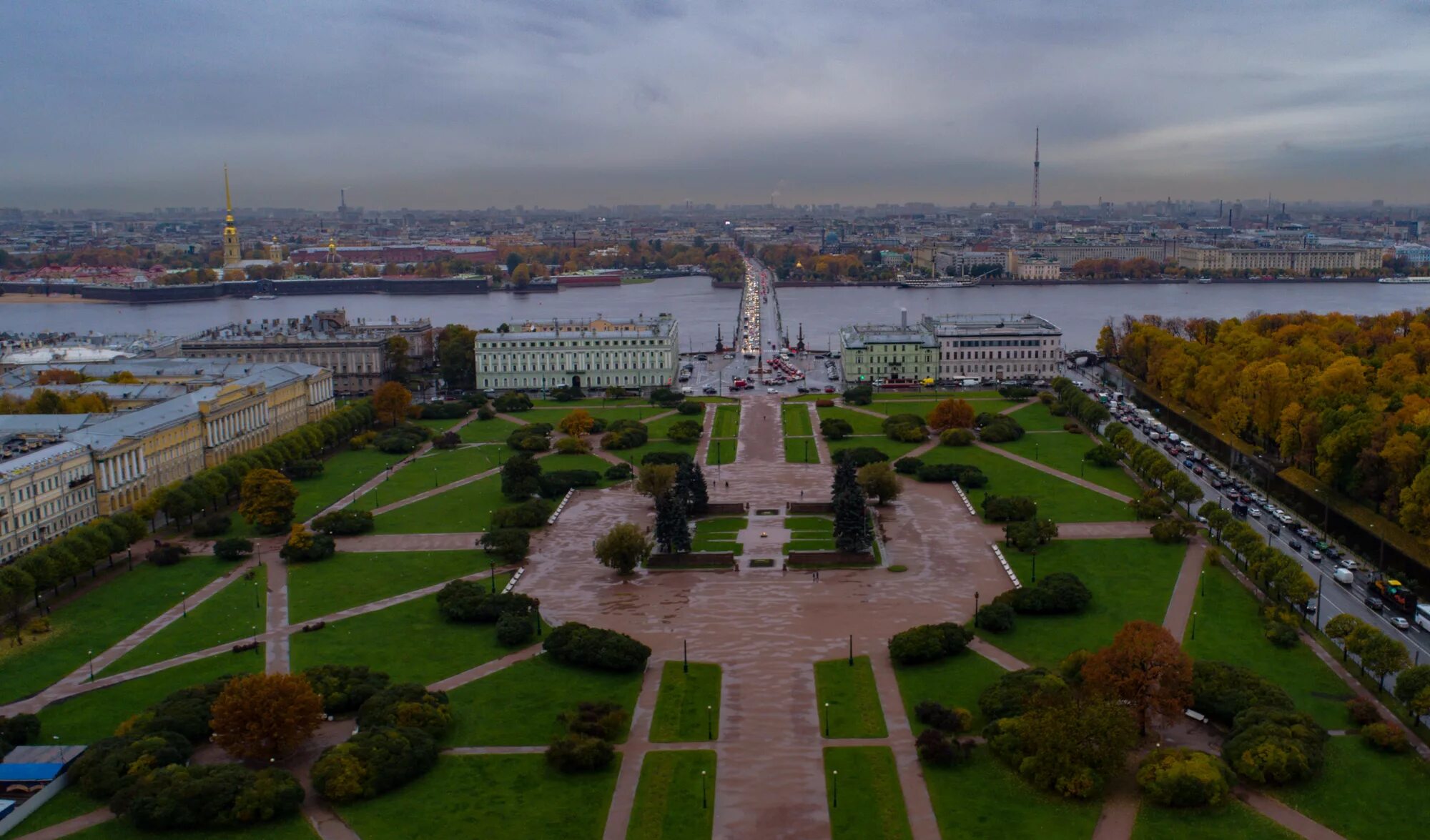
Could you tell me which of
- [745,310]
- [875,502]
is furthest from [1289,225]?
[875,502]

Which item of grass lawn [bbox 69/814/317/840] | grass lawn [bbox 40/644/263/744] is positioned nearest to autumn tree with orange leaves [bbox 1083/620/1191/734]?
grass lawn [bbox 69/814/317/840]

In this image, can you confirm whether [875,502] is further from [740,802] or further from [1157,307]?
[1157,307]

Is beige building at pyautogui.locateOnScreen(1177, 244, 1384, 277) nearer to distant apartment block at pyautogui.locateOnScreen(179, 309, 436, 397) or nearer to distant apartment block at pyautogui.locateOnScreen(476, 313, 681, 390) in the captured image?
distant apartment block at pyautogui.locateOnScreen(476, 313, 681, 390)

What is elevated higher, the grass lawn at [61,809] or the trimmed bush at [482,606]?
the trimmed bush at [482,606]

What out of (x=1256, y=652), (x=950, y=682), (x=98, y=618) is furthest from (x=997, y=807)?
(x=98, y=618)

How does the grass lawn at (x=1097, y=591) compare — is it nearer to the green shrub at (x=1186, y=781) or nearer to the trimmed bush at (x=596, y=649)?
the green shrub at (x=1186, y=781)

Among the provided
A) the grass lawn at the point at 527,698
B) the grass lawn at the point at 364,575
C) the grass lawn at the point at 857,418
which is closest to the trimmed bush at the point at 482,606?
the grass lawn at the point at 527,698
